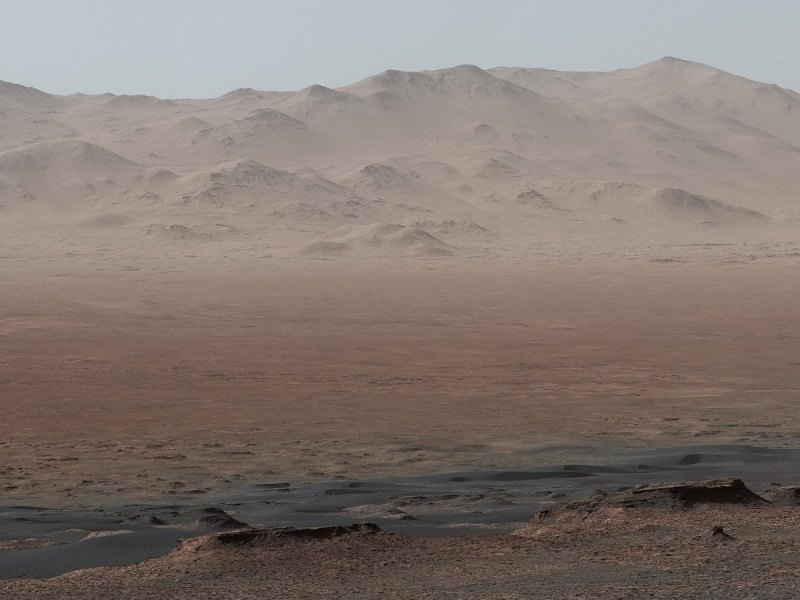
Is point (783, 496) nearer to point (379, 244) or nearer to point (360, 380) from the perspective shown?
point (360, 380)

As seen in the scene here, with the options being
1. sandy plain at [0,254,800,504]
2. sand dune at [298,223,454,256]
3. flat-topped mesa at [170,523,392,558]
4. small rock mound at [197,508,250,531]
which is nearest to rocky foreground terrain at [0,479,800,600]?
flat-topped mesa at [170,523,392,558]

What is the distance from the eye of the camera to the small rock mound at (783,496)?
6.86 meters

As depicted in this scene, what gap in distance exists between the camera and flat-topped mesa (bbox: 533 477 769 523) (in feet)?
21.8

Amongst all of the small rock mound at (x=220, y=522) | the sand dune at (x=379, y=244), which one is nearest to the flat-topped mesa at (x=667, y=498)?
the small rock mound at (x=220, y=522)

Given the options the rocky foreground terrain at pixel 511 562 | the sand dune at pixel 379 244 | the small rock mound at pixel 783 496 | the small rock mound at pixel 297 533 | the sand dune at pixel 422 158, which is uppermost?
the sand dune at pixel 422 158

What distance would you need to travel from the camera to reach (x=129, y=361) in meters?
14.4

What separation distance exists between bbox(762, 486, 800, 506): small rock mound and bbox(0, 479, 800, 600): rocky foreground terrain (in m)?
0.25

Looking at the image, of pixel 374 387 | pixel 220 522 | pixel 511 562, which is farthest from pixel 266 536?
pixel 374 387

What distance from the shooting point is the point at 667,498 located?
6730mm

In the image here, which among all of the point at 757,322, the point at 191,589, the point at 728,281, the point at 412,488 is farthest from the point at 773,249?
the point at 191,589

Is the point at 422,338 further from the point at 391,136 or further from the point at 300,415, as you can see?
the point at 391,136

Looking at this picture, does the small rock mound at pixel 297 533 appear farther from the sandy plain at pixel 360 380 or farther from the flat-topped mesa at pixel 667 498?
the sandy plain at pixel 360 380

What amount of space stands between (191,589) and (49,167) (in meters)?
62.5

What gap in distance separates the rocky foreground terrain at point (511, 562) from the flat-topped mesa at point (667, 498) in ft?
0.06
